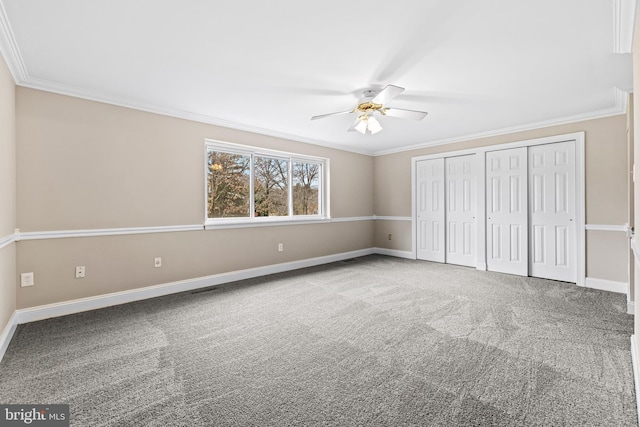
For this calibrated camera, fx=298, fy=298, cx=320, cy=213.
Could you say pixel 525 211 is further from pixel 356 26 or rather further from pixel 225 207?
pixel 225 207

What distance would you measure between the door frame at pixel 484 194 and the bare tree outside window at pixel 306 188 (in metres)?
1.89

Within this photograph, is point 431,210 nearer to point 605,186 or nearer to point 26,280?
point 605,186

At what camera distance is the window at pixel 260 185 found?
4.24m

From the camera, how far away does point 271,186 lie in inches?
193

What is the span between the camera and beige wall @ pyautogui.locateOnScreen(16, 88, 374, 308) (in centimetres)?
283

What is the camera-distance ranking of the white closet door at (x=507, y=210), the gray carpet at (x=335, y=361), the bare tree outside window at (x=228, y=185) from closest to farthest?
the gray carpet at (x=335, y=361) → the bare tree outside window at (x=228, y=185) → the white closet door at (x=507, y=210)

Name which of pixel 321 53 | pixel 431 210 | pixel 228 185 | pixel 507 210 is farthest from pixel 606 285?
pixel 228 185

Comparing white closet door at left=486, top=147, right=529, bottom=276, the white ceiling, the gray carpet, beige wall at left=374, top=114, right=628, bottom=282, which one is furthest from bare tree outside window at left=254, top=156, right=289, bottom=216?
beige wall at left=374, top=114, right=628, bottom=282

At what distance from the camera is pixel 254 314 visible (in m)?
3.00

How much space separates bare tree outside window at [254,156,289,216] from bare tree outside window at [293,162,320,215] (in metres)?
0.20

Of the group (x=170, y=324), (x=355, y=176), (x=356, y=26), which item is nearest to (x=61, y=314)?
(x=170, y=324)

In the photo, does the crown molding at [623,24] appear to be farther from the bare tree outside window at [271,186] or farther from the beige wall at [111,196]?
the bare tree outside window at [271,186]

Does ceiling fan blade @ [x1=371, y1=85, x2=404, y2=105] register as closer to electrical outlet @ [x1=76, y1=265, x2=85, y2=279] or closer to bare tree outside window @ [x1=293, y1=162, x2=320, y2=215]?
bare tree outside window @ [x1=293, y1=162, x2=320, y2=215]

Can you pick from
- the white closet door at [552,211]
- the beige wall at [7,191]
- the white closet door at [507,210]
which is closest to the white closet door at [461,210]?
the white closet door at [507,210]
